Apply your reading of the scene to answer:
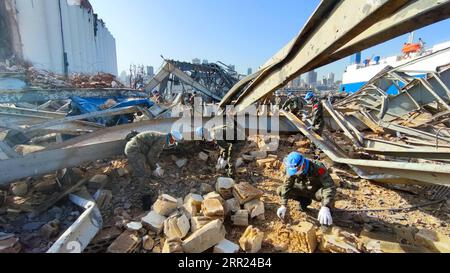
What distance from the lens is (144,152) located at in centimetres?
446

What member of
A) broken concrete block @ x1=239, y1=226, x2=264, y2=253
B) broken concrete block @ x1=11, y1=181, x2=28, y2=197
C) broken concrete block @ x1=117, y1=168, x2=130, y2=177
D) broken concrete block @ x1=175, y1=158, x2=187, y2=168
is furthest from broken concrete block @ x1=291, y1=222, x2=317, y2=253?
broken concrete block @ x1=11, y1=181, x2=28, y2=197

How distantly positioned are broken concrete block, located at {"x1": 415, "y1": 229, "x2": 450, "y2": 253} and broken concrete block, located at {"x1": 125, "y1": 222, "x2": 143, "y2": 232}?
329 centimetres

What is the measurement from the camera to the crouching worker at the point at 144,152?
4.26 metres

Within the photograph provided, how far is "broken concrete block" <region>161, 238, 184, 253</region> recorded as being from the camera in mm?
2572

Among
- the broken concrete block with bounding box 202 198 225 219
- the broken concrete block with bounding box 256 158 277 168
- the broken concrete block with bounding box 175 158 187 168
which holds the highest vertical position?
the broken concrete block with bounding box 175 158 187 168

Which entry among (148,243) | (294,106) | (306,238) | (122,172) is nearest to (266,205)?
(306,238)

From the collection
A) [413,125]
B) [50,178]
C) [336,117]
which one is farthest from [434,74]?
[50,178]

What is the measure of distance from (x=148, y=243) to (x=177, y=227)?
1.23 ft

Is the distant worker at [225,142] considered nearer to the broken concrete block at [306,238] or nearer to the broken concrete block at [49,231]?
the broken concrete block at [306,238]

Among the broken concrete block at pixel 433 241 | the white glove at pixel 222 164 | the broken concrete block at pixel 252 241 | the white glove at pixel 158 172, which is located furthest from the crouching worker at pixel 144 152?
the broken concrete block at pixel 433 241

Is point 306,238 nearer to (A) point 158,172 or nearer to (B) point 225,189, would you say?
(B) point 225,189

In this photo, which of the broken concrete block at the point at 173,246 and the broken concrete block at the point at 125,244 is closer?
the broken concrete block at the point at 173,246

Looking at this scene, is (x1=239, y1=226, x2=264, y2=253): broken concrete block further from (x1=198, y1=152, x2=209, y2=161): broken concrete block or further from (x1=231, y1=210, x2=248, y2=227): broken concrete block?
(x1=198, y1=152, x2=209, y2=161): broken concrete block

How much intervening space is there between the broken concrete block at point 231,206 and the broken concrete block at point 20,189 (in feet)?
10.0
